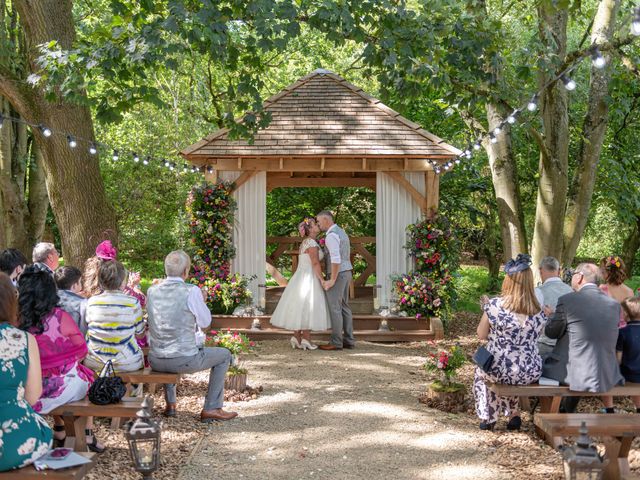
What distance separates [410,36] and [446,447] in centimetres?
430

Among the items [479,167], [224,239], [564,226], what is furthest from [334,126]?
[479,167]

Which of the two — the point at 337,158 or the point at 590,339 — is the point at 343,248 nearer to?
the point at 337,158

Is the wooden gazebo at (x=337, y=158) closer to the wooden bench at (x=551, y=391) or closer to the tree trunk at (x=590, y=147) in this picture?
the tree trunk at (x=590, y=147)

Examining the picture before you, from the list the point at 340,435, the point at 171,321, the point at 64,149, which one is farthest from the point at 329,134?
the point at 340,435

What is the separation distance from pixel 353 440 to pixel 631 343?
2.53m

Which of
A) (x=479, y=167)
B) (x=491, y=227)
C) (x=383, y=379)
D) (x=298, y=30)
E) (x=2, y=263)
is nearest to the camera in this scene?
(x=2, y=263)

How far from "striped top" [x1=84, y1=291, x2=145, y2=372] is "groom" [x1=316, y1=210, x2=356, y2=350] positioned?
14.3ft

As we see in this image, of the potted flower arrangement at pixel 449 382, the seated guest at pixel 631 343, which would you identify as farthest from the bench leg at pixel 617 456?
the potted flower arrangement at pixel 449 382

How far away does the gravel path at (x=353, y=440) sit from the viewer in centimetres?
533

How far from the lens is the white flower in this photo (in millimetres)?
3924

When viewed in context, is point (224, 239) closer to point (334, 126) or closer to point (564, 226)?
point (334, 126)

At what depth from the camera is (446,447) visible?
5.86 m

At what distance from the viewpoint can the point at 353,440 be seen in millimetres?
6023

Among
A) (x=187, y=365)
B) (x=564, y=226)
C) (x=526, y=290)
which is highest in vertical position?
(x=564, y=226)
